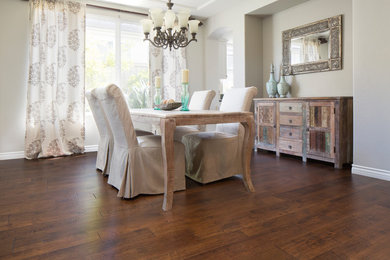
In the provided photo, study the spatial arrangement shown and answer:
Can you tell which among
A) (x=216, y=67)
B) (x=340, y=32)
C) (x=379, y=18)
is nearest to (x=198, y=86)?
(x=216, y=67)

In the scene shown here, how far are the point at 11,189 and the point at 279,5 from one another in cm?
425

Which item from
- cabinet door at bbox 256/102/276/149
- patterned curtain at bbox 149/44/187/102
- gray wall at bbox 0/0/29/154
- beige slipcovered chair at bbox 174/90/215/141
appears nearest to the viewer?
beige slipcovered chair at bbox 174/90/215/141

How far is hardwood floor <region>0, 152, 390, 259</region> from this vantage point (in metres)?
1.52

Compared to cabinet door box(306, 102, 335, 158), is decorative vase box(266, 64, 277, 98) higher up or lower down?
higher up

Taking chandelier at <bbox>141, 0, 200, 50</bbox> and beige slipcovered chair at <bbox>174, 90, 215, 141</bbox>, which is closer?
chandelier at <bbox>141, 0, 200, 50</bbox>

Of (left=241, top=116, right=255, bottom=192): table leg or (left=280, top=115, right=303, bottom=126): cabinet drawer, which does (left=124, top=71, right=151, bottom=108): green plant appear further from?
(left=241, top=116, right=255, bottom=192): table leg

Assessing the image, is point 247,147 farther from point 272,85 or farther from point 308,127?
point 272,85

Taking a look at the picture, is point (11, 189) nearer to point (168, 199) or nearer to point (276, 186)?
point (168, 199)

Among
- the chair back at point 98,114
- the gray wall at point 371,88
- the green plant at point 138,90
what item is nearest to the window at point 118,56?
the green plant at point 138,90

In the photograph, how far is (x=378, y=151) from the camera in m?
2.92

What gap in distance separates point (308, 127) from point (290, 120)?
0.31 m

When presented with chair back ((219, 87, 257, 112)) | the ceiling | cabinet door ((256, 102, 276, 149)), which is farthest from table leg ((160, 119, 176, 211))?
the ceiling

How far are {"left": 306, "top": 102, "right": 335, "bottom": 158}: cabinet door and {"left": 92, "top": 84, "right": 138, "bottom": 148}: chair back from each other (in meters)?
2.34

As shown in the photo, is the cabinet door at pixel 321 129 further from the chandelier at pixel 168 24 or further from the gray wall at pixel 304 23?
the chandelier at pixel 168 24
